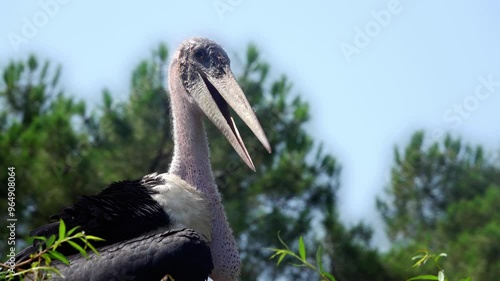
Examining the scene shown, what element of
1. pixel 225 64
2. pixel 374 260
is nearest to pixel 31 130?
pixel 374 260

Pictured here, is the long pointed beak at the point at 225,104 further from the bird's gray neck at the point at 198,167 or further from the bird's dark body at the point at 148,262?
the bird's dark body at the point at 148,262

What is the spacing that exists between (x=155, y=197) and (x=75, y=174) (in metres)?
8.69

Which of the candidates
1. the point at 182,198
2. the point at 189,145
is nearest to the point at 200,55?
the point at 189,145

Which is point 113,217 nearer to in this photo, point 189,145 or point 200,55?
point 189,145

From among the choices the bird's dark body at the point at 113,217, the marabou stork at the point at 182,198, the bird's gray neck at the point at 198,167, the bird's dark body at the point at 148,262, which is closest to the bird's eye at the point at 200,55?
the marabou stork at the point at 182,198

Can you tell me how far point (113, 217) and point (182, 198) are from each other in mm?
335

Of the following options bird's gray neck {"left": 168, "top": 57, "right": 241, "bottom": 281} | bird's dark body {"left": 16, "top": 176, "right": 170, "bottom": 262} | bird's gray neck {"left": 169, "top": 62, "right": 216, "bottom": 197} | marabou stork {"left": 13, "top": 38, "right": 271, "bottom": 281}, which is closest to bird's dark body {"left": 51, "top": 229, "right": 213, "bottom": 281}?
marabou stork {"left": 13, "top": 38, "right": 271, "bottom": 281}

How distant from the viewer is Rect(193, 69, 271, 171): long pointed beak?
490cm

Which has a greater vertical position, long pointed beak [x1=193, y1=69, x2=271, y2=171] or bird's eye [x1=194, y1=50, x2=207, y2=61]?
bird's eye [x1=194, y1=50, x2=207, y2=61]

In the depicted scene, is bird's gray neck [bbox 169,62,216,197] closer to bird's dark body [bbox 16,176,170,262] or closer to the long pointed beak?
the long pointed beak

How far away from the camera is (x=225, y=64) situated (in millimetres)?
5262

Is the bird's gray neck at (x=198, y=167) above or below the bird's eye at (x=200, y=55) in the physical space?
below

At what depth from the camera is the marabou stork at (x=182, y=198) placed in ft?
14.2

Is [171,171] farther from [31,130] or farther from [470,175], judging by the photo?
[470,175]
